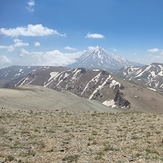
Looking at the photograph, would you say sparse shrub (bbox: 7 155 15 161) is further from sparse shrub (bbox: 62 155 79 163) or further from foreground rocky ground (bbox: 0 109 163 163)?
sparse shrub (bbox: 62 155 79 163)

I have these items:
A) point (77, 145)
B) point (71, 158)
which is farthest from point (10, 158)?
point (77, 145)

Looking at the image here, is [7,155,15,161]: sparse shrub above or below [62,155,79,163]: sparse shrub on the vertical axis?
below

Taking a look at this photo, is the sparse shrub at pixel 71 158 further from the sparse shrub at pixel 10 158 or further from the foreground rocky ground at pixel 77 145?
the sparse shrub at pixel 10 158

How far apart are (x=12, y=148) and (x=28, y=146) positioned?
5.44 feet

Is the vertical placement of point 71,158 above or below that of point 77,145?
above

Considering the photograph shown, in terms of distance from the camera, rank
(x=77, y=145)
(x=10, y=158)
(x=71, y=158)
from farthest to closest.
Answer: (x=77, y=145), (x=71, y=158), (x=10, y=158)

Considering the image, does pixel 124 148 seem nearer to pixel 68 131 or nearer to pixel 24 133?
pixel 68 131

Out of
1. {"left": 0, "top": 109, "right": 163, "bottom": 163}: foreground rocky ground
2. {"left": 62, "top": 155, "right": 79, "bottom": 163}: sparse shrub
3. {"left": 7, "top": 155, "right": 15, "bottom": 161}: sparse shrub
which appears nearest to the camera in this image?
{"left": 7, "top": 155, "right": 15, "bottom": 161}: sparse shrub

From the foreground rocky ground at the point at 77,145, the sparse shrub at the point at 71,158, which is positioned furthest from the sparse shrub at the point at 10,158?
the sparse shrub at the point at 71,158

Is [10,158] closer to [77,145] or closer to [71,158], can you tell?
[71,158]

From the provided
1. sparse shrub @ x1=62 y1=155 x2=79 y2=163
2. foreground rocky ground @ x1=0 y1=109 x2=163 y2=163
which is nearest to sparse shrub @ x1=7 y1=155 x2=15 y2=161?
foreground rocky ground @ x1=0 y1=109 x2=163 y2=163

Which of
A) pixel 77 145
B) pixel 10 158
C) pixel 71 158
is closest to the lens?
pixel 10 158

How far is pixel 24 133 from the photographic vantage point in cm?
2661

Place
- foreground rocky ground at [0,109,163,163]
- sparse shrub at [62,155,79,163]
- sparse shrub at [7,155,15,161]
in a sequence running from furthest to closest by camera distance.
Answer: foreground rocky ground at [0,109,163,163], sparse shrub at [62,155,79,163], sparse shrub at [7,155,15,161]
